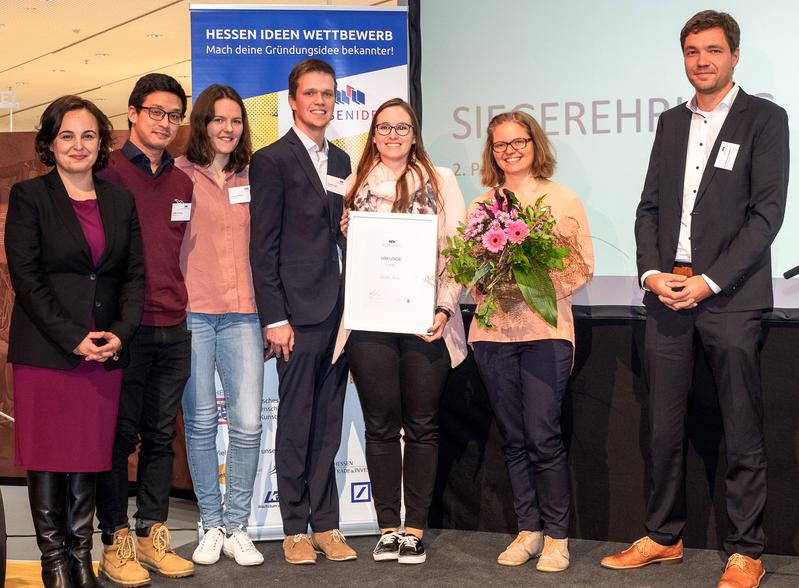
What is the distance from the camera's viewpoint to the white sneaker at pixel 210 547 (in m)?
3.72

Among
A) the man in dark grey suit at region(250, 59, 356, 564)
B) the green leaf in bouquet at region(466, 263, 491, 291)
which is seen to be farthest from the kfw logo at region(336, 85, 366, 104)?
the green leaf in bouquet at region(466, 263, 491, 291)

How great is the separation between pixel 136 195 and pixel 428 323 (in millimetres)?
1225

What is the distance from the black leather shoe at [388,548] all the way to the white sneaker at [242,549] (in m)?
0.48

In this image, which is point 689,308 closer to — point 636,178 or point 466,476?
point 636,178

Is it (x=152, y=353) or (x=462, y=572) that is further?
(x=462, y=572)

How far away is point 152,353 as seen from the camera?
11.4 ft

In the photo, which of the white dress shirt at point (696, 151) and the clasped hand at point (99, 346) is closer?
the clasped hand at point (99, 346)

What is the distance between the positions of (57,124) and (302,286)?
1.07 meters

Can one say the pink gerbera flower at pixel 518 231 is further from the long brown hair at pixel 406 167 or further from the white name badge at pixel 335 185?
the white name badge at pixel 335 185

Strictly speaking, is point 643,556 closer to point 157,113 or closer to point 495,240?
point 495,240

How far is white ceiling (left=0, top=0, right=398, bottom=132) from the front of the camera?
9383mm

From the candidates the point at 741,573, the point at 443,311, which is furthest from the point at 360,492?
the point at 741,573

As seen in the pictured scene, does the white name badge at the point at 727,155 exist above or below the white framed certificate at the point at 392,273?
above

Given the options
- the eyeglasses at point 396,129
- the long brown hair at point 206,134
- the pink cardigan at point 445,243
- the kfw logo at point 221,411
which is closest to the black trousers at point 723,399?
the pink cardigan at point 445,243
